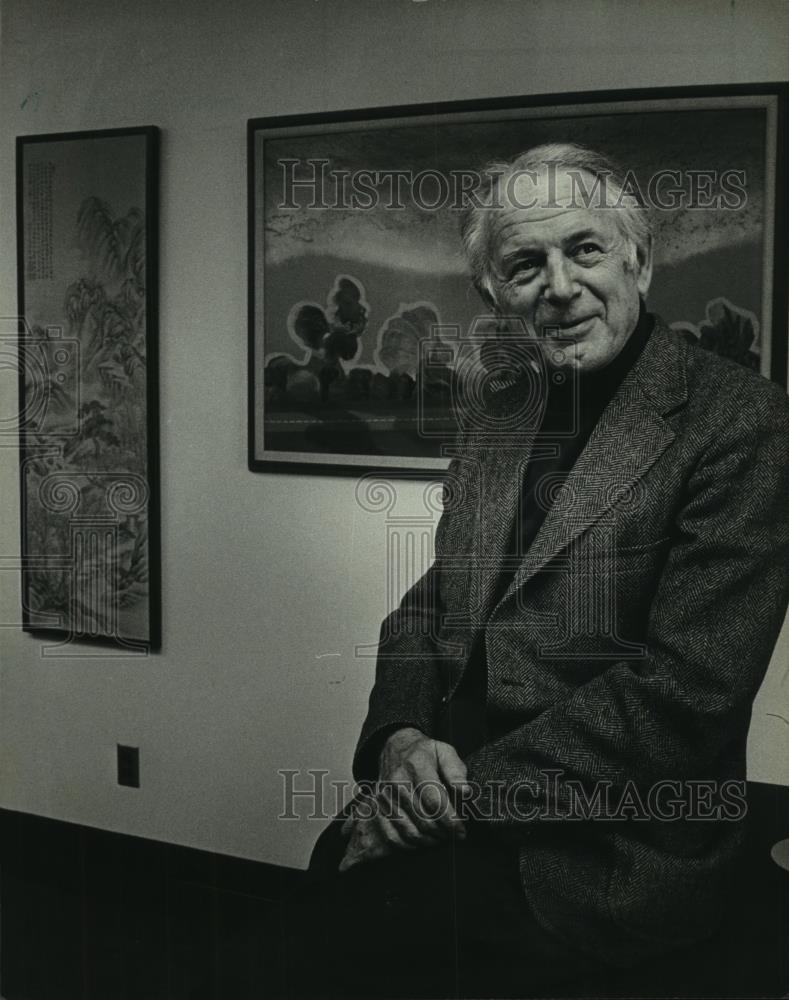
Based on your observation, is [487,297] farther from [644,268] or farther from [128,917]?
[128,917]

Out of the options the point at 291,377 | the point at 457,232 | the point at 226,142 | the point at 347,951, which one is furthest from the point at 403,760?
the point at 226,142

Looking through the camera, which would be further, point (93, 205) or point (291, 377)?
point (93, 205)

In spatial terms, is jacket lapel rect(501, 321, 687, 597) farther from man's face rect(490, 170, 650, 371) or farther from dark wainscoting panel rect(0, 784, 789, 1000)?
dark wainscoting panel rect(0, 784, 789, 1000)

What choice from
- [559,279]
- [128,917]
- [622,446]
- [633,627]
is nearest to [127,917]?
[128,917]

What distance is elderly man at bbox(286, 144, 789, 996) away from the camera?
3.95ft

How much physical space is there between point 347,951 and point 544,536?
2.02 ft

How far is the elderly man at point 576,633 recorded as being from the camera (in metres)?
1.20

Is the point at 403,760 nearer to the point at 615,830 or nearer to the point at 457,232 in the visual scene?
the point at 615,830

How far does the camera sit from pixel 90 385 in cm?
150

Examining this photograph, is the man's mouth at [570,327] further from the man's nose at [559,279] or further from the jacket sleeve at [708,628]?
the jacket sleeve at [708,628]

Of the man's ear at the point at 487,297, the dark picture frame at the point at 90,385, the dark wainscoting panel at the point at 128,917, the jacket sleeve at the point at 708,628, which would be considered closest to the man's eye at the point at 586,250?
the man's ear at the point at 487,297

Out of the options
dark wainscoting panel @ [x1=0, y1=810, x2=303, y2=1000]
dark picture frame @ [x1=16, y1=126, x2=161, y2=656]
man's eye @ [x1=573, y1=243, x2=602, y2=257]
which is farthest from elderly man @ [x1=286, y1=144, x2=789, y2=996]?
dark picture frame @ [x1=16, y1=126, x2=161, y2=656]

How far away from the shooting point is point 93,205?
1.47m

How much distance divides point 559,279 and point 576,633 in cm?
44
